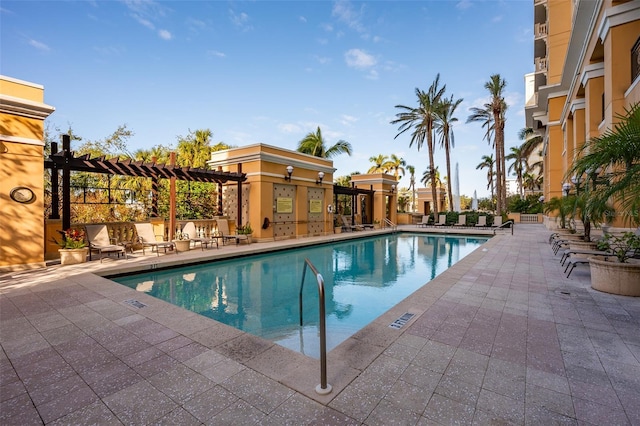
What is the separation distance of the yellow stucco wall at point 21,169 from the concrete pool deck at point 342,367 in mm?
3215

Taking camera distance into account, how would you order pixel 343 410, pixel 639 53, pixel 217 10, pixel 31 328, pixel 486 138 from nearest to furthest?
pixel 343 410 → pixel 31 328 → pixel 639 53 → pixel 217 10 → pixel 486 138

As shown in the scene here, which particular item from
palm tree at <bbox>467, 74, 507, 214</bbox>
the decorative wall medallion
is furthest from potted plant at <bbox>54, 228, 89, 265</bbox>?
palm tree at <bbox>467, 74, 507, 214</bbox>

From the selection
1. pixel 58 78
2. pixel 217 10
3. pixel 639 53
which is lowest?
pixel 639 53

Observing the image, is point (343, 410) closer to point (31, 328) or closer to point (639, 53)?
point (31, 328)

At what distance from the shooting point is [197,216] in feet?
48.2

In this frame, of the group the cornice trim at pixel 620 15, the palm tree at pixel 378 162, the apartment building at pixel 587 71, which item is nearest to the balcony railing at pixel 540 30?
the apartment building at pixel 587 71

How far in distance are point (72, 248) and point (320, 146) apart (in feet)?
65.5

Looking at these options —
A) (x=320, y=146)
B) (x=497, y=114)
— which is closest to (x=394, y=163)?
(x=320, y=146)

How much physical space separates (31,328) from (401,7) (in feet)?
56.6

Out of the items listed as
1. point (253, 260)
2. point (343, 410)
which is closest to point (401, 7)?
point (253, 260)

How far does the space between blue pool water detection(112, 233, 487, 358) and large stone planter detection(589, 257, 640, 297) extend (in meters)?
3.35

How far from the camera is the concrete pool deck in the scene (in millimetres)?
2121

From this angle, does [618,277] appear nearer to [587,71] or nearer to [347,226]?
[587,71]

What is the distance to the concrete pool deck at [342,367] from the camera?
83.5 inches
